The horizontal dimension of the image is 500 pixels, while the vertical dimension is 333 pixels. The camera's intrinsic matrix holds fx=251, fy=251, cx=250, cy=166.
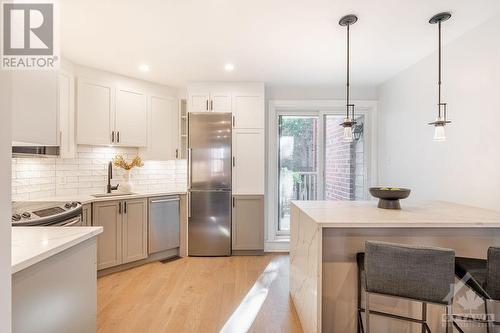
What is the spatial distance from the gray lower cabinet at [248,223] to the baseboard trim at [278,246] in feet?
0.86

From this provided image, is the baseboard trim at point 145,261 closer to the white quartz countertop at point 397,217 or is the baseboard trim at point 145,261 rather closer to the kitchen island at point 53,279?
the kitchen island at point 53,279

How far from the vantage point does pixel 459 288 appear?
5.72ft

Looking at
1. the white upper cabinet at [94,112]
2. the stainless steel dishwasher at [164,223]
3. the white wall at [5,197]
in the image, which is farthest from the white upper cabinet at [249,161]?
the white wall at [5,197]

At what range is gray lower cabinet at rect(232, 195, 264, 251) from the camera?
11.9 feet

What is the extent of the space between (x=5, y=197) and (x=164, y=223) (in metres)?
2.87

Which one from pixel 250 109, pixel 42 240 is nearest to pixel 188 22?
pixel 250 109

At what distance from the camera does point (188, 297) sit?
2514mm

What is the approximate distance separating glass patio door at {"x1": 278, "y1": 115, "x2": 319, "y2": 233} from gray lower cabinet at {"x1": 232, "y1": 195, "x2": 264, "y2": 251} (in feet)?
1.75

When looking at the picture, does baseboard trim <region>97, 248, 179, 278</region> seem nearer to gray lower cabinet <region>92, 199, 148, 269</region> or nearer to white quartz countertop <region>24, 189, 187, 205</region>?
gray lower cabinet <region>92, 199, 148, 269</region>

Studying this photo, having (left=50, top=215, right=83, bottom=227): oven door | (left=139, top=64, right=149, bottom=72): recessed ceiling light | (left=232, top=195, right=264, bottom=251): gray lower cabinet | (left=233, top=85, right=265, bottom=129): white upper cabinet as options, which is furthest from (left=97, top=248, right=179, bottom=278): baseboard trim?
(left=139, top=64, right=149, bottom=72): recessed ceiling light

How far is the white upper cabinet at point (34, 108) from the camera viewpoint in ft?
3.33

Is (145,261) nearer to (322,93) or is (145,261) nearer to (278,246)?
(278,246)

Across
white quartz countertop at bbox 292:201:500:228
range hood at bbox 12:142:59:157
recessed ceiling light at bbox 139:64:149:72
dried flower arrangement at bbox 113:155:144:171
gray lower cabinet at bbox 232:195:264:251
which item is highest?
recessed ceiling light at bbox 139:64:149:72

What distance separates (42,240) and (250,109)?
291cm
